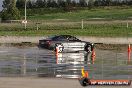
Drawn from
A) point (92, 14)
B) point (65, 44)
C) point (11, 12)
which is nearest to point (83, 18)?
point (92, 14)

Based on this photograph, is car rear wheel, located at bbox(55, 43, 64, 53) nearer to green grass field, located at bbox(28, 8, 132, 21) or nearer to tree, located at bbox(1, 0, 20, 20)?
tree, located at bbox(1, 0, 20, 20)

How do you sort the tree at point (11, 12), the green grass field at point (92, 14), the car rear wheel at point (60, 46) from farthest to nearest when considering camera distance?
1. the green grass field at point (92, 14)
2. the tree at point (11, 12)
3. the car rear wheel at point (60, 46)

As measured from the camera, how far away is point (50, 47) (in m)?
33.2

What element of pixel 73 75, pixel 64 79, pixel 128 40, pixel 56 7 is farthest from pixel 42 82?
pixel 56 7

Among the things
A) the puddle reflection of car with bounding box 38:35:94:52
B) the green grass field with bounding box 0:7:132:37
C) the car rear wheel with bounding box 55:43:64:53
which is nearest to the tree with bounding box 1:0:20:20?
the green grass field with bounding box 0:7:132:37

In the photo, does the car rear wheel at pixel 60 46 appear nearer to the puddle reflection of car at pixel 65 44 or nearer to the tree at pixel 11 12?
the puddle reflection of car at pixel 65 44

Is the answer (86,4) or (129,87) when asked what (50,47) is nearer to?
(129,87)

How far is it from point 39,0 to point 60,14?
34.9ft

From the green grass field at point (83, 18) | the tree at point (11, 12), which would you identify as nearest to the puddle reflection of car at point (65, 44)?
the green grass field at point (83, 18)

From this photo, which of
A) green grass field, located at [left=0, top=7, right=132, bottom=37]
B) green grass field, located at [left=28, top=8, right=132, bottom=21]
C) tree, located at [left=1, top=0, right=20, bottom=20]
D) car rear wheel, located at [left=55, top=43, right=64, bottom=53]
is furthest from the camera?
green grass field, located at [left=28, top=8, right=132, bottom=21]

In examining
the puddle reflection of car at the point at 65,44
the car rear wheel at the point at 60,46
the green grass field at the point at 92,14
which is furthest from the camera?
the green grass field at the point at 92,14

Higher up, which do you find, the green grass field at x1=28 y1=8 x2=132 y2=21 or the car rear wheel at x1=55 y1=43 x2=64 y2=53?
the car rear wheel at x1=55 y1=43 x2=64 y2=53

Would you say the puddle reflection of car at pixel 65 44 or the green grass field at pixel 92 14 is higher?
the puddle reflection of car at pixel 65 44

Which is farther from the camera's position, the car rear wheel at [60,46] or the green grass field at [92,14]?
the green grass field at [92,14]
